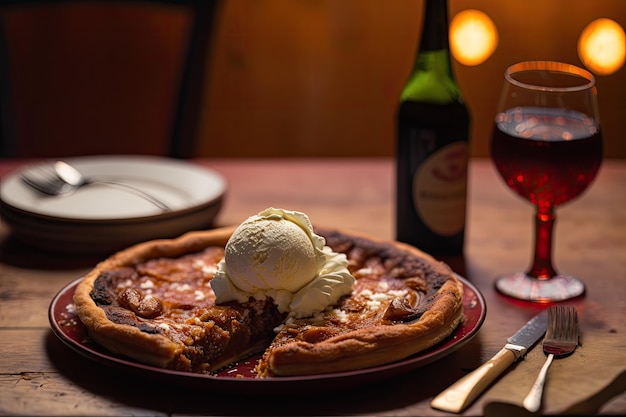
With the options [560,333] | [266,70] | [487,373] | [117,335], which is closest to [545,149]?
[560,333]

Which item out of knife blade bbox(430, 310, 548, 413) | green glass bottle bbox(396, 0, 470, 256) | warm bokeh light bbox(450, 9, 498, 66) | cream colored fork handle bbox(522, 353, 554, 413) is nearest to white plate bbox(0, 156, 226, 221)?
green glass bottle bbox(396, 0, 470, 256)

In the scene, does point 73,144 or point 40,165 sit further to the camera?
point 73,144

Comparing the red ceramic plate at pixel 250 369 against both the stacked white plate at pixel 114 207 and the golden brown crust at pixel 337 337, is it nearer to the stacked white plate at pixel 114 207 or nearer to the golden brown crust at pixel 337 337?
the golden brown crust at pixel 337 337

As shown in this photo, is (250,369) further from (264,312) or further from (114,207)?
(114,207)

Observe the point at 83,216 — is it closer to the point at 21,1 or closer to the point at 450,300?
the point at 450,300

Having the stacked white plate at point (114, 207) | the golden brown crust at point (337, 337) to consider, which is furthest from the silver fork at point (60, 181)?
the golden brown crust at point (337, 337)

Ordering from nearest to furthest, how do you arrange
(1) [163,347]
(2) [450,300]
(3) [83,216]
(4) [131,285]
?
(1) [163,347] → (2) [450,300] → (4) [131,285] → (3) [83,216]

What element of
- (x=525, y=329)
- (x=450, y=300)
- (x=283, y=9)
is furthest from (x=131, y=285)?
(x=283, y=9)
